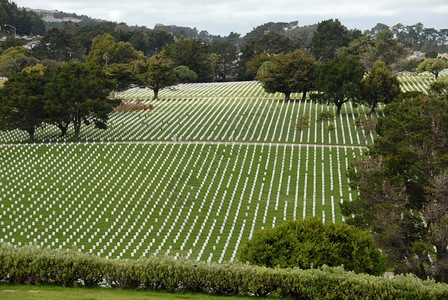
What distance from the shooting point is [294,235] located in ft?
79.8

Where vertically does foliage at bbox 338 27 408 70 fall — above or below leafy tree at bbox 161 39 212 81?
above

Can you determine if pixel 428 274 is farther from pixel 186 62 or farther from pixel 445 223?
pixel 186 62

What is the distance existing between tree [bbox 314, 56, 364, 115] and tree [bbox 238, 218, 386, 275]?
42725 mm

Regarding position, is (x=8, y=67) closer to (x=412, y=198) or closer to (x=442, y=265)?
(x=412, y=198)

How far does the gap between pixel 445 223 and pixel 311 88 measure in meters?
51.3

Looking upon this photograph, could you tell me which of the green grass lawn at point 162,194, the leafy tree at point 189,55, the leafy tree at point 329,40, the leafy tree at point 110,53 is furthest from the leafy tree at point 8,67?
the leafy tree at point 329,40

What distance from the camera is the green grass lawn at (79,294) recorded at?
17.7m

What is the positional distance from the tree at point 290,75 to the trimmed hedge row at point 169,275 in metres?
56.6

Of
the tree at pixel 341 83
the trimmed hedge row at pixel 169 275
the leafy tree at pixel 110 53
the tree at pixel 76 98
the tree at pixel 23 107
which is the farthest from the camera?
the leafy tree at pixel 110 53

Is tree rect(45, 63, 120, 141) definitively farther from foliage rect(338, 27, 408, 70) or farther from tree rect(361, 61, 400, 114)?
foliage rect(338, 27, 408, 70)

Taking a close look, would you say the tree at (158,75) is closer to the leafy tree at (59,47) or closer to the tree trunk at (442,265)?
the leafy tree at (59,47)

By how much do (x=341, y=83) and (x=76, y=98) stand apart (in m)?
29.0

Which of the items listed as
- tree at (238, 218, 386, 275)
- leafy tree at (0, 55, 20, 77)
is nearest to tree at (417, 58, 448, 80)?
leafy tree at (0, 55, 20, 77)

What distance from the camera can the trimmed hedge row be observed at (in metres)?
19.0
